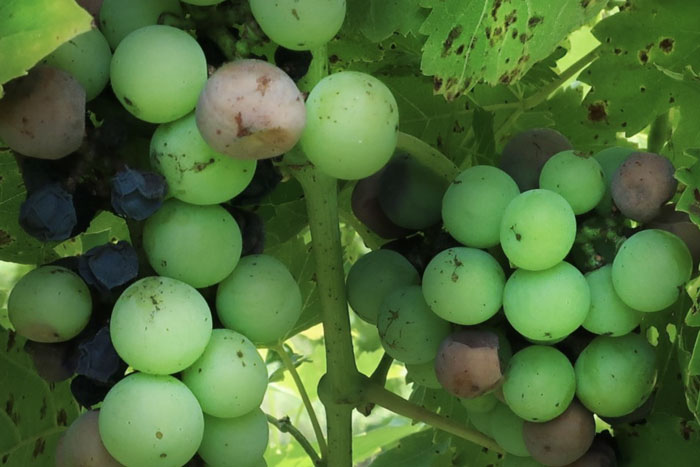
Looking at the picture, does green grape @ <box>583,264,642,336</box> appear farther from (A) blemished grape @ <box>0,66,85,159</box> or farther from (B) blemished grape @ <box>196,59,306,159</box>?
(A) blemished grape @ <box>0,66,85,159</box>

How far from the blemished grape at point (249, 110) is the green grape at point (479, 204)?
202 millimetres

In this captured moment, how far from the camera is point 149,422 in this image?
27.1 inches

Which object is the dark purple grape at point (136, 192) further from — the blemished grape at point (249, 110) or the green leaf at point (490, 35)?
the green leaf at point (490, 35)

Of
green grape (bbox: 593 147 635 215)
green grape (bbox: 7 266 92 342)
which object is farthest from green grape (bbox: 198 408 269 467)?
green grape (bbox: 593 147 635 215)

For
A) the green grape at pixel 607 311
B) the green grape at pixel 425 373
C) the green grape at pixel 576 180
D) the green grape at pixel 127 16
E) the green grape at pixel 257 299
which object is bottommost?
the green grape at pixel 425 373

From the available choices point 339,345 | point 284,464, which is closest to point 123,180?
point 339,345

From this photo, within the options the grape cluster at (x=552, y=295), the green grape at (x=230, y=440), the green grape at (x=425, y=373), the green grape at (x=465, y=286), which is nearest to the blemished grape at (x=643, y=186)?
the grape cluster at (x=552, y=295)

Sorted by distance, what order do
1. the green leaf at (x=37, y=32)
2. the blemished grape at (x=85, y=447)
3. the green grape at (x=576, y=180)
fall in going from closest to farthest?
1. the green leaf at (x=37, y=32)
2. the blemished grape at (x=85, y=447)
3. the green grape at (x=576, y=180)

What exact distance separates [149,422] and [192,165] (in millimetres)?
169

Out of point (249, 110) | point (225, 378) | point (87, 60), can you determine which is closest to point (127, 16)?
point (87, 60)

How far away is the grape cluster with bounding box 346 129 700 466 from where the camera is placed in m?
0.79

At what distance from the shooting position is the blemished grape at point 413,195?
0.92m

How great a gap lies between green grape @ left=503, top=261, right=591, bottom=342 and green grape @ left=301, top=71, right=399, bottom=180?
6.2 inches

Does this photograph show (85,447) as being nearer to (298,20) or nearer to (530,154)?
(298,20)
